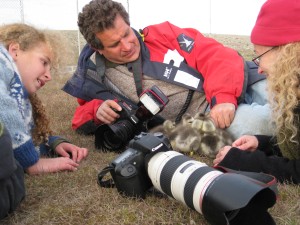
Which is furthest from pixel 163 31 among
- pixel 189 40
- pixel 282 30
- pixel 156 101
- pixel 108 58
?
pixel 282 30

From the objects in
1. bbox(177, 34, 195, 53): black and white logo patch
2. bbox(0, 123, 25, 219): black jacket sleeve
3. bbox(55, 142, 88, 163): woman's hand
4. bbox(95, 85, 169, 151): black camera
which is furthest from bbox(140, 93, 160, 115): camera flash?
bbox(0, 123, 25, 219): black jacket sleeve

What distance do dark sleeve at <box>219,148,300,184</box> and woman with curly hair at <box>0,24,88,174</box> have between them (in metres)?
0.88

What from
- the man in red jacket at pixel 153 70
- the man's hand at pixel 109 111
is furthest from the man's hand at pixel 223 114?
the man's hand at pixel 109 111

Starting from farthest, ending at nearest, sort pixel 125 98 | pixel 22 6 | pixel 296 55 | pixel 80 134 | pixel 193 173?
pixel 22 6
pixel 80 134
pixel 125 98
pixel 296 55
pixel 193 173

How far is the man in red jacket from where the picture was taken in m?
2.85

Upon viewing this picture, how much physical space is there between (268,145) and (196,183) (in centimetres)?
99

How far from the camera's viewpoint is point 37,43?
2348 millimetres

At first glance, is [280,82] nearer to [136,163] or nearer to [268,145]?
[268,145]

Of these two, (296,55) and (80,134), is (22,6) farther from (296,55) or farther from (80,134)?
(296,55)

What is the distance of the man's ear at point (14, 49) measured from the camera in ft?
7.41

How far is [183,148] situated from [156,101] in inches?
13.1

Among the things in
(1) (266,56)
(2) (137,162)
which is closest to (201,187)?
(2) (137,162)

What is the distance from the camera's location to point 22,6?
9312 mm

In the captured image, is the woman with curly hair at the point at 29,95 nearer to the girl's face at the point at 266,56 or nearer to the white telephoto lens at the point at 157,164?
the white telephoto lens at the point at 157,164
